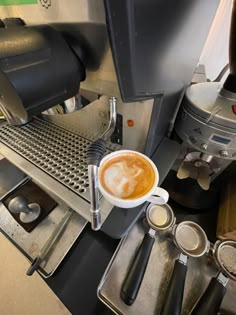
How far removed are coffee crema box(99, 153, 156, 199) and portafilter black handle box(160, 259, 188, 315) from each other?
26 centimetres

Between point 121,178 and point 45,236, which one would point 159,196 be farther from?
point 45,236

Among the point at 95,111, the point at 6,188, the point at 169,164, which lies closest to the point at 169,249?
the point at 169,164

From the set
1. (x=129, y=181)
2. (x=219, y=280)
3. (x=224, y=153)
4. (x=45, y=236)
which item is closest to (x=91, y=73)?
(x=129, y=181)

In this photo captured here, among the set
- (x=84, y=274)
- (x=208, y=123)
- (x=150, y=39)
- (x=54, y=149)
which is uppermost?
(x=150, y=39)

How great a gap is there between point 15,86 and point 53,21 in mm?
141

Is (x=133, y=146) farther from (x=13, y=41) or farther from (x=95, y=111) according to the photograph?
(x=13, y=41)

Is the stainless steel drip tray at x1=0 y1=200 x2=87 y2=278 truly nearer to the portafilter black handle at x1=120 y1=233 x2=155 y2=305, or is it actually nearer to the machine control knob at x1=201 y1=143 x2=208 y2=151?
the portafilter black handle at x1=120 y1=233 x2=155 y2=305

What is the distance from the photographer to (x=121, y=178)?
12.2 inches

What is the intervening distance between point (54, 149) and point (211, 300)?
1.68 ft

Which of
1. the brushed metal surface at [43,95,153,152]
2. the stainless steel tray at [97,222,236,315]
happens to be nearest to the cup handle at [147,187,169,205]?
the brushed metal surface at [43,95,153,152]

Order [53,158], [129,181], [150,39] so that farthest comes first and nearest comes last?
1. [53,158]
2. [129,181]
3. [150,39]

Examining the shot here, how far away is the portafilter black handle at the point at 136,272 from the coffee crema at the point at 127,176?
210 millimetres

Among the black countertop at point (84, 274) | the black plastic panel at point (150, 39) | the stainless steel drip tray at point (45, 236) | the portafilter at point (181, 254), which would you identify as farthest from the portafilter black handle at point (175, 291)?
the black plastic panel at point (150, 39)

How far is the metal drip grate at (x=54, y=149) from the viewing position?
1.20ft
